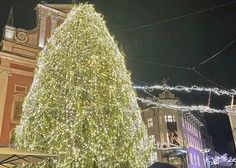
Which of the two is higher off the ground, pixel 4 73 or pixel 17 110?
pixel 4 73

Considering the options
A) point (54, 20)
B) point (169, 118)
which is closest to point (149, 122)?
point (169, 118)

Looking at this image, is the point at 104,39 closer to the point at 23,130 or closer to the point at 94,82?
the point at 94,82

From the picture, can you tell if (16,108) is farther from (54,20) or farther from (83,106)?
(83,106)

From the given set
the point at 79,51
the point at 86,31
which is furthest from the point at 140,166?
the point at 86,31

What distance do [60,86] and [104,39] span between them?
259cm

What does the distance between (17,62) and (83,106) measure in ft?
42.1

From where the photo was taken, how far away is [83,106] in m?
8.73

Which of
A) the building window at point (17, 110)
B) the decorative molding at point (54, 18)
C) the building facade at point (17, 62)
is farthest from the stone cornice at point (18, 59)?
the decorative molding at point (54, 18)

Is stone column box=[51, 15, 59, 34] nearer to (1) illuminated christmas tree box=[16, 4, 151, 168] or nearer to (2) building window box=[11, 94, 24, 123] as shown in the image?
(2) building window box=[11, 94, 24, 123]

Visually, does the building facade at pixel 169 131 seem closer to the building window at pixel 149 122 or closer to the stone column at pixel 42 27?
the building window at pixel 149 122

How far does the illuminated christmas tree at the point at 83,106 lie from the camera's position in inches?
326

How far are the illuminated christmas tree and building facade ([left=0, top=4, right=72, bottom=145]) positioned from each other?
9501mm

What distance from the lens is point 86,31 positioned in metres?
9.73

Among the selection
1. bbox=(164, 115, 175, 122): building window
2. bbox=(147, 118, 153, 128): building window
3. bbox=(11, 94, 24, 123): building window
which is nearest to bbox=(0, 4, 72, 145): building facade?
bbox=(11, 94, 24, 123): building window
